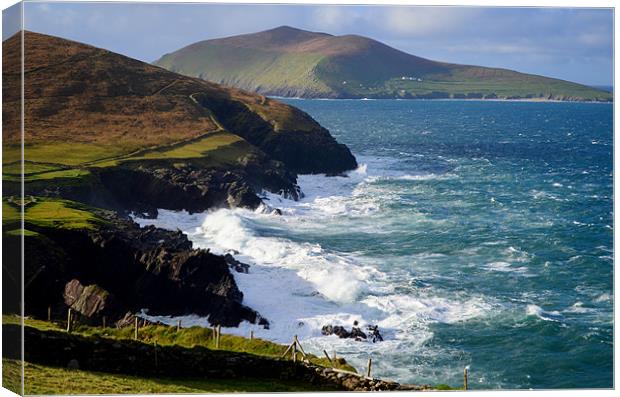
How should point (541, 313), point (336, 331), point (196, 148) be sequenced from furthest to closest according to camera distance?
point (196, 148)
point (541, 313)
point (336, 331)

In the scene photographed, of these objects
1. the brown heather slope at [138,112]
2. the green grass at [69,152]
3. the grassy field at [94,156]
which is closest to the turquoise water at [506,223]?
the brown heather slope at [138,112]

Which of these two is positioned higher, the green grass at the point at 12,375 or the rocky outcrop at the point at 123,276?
the rocky outcrop at the point at 123,276

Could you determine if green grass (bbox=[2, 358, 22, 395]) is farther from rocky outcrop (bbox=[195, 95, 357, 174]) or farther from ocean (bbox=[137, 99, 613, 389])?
rocky outcrop (bbox=[195, 95, 357, 174])

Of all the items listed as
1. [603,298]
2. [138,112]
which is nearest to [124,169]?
[138,112]

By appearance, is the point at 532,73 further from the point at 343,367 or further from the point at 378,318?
the point at 343,367

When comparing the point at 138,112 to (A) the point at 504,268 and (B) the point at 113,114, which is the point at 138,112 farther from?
(A) the point at 504,268

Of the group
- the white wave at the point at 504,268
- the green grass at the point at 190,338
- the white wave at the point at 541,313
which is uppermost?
the white wave at the point at 504,268

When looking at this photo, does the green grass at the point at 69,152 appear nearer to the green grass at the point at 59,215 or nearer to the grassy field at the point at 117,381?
the green grass at the point at 59,215
